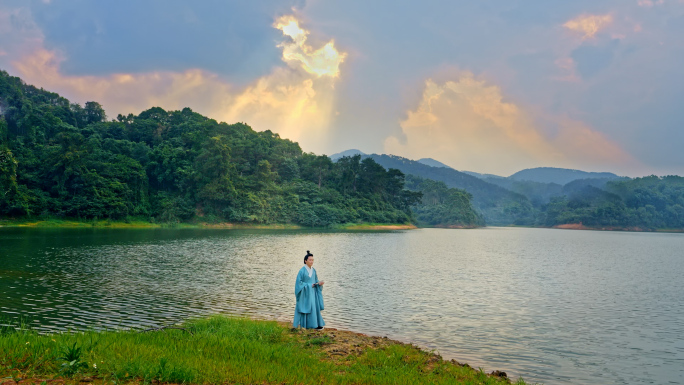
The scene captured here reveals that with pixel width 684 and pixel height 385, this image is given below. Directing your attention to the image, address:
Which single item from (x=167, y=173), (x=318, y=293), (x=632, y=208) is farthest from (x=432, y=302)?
(x=632, y=208)

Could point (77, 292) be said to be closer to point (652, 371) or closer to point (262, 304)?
point (262, 304)

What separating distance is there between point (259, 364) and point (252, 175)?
99723 mm

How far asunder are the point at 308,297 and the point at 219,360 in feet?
15.3

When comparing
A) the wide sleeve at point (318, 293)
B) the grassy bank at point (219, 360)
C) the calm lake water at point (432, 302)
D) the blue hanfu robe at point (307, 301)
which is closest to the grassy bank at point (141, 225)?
the calm lake water at point (432, 302)

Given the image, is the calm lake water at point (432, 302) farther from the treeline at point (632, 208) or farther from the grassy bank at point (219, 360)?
the treeline at point (632, 208)

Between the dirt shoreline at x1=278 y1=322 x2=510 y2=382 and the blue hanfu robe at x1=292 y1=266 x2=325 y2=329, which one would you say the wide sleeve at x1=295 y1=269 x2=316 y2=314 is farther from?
the dirt shoreline at x1=278 y1=322 x2=510 y2=382

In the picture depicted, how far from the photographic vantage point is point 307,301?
41.1 feet

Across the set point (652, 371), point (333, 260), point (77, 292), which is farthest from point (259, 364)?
point (333, 260)

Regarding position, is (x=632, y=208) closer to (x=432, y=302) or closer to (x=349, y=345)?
(x=432, y=302)

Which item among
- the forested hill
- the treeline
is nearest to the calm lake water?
the forested hill

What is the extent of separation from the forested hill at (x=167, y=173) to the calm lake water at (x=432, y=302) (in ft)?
156

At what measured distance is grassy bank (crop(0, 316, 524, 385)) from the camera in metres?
6.87

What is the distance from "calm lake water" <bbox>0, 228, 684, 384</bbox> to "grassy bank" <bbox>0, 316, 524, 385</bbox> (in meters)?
2.74

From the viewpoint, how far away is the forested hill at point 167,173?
250ft
